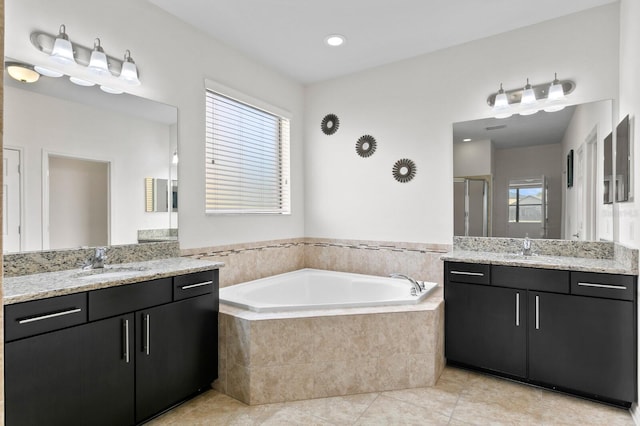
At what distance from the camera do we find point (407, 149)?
3.47m

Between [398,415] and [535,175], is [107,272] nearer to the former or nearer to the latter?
[398,415]

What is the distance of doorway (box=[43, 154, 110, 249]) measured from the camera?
210cm

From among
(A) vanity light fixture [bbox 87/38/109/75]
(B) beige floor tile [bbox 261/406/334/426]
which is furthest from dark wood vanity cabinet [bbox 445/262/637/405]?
(A) vanity light fixture [bbox 87/38/109/75]

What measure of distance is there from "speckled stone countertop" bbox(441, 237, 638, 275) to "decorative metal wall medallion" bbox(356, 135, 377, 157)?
3.96 feet

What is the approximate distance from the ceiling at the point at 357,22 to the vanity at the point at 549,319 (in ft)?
5.84

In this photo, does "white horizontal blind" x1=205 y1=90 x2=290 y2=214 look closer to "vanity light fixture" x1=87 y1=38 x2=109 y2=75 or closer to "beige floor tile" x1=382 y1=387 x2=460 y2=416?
"vanity light fixture" x1=87 y1=38 x2=109 y2=75

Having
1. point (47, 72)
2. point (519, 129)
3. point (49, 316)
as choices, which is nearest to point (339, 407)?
point (49, 316)

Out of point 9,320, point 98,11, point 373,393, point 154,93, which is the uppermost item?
point 98,11

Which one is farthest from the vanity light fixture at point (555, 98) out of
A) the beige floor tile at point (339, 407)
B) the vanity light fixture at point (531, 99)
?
the beige floor tile at point (339, 407)

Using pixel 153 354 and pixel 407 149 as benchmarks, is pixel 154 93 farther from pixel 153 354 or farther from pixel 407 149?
pixel 407 149

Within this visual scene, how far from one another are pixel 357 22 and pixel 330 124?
4.09 ft

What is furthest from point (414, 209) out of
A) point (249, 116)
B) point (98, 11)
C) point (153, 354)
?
point (98, 11)

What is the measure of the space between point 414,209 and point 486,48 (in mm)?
1497

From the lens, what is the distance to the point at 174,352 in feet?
7.18
